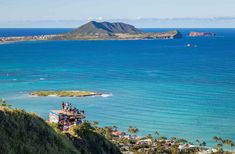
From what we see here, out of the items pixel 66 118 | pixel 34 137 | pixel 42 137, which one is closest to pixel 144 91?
pixel 66 118

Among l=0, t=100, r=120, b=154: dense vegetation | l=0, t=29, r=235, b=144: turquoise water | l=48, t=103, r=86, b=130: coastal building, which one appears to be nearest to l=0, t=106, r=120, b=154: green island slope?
l=0, t=100, r=120, b=154: dense vegetation

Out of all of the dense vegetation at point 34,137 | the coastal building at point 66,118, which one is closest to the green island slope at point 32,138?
the dense vegetation at point 34,137

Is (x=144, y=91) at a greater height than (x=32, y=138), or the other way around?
(x=32, y=138)

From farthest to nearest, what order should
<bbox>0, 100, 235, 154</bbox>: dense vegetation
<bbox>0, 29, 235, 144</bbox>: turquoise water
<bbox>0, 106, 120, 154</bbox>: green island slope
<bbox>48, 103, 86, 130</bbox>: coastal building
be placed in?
<bbox>0, 29, 235, 144</bbox>: turquoise water
<bbox>48, 103, 86, 130</bbox>: coastal building
<bbox>0, 100, 235, 154</bbox>: dense vegetation
<bbox>0, 106, 120, 154</bbox>: green island slope

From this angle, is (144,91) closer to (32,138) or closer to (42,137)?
(42,137)

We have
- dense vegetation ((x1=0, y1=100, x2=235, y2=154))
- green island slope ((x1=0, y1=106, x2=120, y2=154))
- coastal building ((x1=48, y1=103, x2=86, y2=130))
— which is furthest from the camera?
coastal building ((x1=48, y1=103, x2=86, y2=130))

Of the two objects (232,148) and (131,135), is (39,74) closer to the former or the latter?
(131,135)

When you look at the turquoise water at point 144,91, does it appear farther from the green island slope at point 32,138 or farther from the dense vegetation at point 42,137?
the green island slope at point 32,138

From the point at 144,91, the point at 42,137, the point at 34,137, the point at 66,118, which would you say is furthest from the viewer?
the point at 144,91

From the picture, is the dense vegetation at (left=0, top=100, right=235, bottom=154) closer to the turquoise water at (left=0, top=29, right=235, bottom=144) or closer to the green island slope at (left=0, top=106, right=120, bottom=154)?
the green island slope at (left=0, top=106, right=120, bottom=154)

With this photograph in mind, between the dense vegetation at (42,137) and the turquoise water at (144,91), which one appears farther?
the turquoise water at (144,91)
